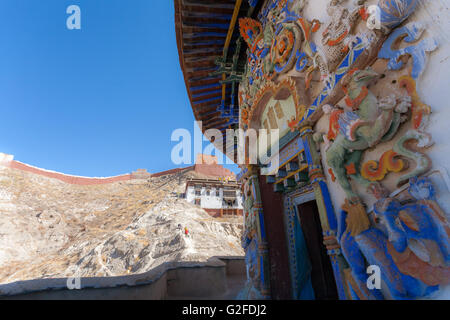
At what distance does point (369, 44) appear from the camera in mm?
2377

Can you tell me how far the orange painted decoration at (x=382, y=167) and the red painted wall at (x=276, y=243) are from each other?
8.82 ft

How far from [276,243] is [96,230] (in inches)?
1126

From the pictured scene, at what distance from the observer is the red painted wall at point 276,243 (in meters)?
4.40

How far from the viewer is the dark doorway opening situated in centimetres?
429

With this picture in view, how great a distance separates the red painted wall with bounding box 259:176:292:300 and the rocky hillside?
642 centimetres

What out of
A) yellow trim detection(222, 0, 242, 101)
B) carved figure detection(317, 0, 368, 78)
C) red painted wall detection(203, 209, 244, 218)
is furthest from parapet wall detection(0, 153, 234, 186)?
carved figure detection(317, 0, 368, 78)

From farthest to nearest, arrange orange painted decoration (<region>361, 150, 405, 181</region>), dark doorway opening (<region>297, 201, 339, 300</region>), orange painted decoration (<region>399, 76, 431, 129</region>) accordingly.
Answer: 1. dark doorway opening (<region>297, 201, 339, 300</region>)
2. orange painted decoration (<region>361, 150, 405, 181</region>)
3. orange painted decoration (<region>399, 76, 431, 129</region>)

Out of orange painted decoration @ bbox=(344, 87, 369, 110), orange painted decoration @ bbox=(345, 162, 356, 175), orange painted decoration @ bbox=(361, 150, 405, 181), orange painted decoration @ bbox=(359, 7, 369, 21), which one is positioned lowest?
orange painted decoration @ bbox=(361, 150, 405, 181)

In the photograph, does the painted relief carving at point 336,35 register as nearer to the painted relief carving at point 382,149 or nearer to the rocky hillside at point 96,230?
the painted relief carving at point 382,149

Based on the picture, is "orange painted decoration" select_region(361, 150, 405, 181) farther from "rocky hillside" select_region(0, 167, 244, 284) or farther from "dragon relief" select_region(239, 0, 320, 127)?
"rocky hillside" select_region(0, 167, 244, 284)

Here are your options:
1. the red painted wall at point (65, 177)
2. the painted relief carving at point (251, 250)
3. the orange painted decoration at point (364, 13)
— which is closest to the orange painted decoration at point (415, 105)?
the orange painted decoration at point (364, 13)

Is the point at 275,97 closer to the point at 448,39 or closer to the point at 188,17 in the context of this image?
the point at 448,39

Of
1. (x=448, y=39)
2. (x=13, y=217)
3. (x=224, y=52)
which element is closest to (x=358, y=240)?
(x=448, y=39)

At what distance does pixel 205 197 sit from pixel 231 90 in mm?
24239
